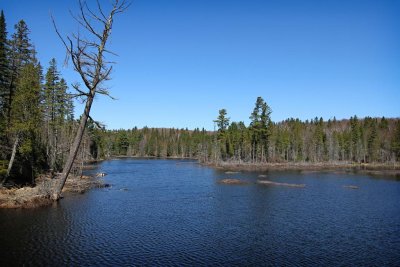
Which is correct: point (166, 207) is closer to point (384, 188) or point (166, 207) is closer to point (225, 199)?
point (225, 199)

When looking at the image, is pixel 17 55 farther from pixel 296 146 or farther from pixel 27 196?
pixel 296 146

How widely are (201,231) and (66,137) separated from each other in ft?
192

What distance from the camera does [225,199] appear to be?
45.3 meters

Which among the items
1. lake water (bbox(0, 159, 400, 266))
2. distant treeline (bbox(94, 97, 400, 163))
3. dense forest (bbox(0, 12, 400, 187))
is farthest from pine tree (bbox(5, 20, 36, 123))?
distant treeline (bbox(94, 97, 400, 163))

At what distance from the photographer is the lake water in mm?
22156

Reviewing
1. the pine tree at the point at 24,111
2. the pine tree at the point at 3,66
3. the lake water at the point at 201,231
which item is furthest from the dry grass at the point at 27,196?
the pine tree at the point at 3,66

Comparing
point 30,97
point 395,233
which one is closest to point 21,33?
point 30,97

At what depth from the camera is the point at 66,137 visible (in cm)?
7862

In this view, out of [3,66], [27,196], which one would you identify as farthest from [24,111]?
[27,196]

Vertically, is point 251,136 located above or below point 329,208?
above

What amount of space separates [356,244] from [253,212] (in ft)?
40.9

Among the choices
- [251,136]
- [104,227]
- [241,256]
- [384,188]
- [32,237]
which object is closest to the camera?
[241,256]

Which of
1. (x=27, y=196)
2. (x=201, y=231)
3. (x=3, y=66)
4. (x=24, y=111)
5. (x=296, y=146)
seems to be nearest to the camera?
(x=201, y=231)

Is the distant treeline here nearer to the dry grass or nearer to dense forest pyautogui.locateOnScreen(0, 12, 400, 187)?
dense forest pyautogui.locateOnScreen(0, 12, 400, 187)
